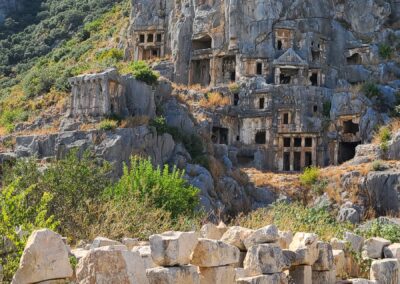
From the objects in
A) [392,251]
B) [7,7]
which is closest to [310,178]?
[392,251]

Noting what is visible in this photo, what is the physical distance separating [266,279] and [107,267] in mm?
3788

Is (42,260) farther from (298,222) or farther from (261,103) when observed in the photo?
(261,103)

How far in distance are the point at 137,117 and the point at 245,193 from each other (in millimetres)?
7329

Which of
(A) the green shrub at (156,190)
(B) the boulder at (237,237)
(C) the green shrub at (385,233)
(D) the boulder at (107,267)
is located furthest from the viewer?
(A) the green shrub at (156,190)

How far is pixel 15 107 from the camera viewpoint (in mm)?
47688

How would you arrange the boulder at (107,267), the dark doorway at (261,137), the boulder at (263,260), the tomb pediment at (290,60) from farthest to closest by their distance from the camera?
the tomb pediment at (290,60), the dark doorway at (261,137), the boulder at (263,260), the boulder at (107,267)

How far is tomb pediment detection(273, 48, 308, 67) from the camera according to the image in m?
47.3

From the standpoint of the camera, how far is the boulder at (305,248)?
42.0 ft

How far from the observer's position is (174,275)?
9.53m

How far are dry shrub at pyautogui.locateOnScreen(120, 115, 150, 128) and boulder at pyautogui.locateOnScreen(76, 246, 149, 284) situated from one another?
2640cm

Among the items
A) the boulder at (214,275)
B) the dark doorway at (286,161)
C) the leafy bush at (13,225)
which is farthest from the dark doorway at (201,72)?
the boulder at (214,275)

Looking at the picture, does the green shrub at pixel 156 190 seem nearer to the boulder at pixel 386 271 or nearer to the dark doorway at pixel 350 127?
the boulder at pixel 386 271

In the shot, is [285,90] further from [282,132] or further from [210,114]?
[210,114]

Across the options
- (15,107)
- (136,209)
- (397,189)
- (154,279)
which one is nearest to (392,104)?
(397,189)
